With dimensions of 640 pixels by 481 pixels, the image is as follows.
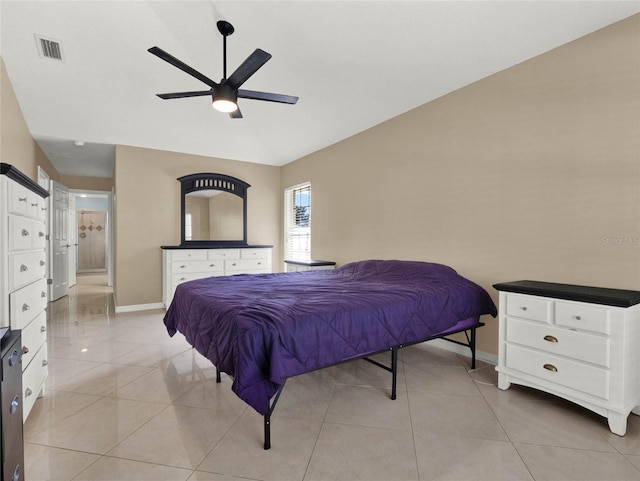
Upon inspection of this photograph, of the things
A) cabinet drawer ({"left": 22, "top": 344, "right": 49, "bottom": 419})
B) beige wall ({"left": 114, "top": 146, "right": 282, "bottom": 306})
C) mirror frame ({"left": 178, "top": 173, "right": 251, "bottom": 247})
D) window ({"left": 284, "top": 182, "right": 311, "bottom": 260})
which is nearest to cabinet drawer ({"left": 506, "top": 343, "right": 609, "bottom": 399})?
cabinet drawer ({"left": 22, "top": 344, "right": 49, "bottom": 419})

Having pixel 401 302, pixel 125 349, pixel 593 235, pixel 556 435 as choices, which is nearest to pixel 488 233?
pixel 593 235

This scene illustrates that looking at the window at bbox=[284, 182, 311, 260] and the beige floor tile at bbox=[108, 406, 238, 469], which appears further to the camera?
the window at bbox=[284, 182, 311, 260]

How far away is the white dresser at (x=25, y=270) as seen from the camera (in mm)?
1672

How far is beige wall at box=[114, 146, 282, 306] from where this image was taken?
4836 mm

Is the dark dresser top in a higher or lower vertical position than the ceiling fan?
lower

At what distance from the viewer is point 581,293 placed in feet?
6.45

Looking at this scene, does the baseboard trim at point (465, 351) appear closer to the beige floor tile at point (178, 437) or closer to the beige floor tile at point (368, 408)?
the beige floor tile at point (368, 408)

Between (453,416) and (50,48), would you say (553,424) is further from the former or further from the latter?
(50,48)

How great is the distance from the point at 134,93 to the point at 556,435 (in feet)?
16.3

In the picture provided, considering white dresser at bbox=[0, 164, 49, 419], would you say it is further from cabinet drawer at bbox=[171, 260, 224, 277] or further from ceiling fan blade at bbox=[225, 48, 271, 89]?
cabinet drawer at bbox=[171, 260, 224, 277]

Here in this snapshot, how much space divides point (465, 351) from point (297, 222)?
142 inches

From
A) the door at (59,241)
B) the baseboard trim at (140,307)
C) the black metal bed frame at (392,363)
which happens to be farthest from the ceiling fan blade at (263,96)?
the door at (59,241)

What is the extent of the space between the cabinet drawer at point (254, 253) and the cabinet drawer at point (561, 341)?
13.5 ft

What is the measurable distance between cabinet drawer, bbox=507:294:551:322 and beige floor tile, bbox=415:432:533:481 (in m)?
0.85
